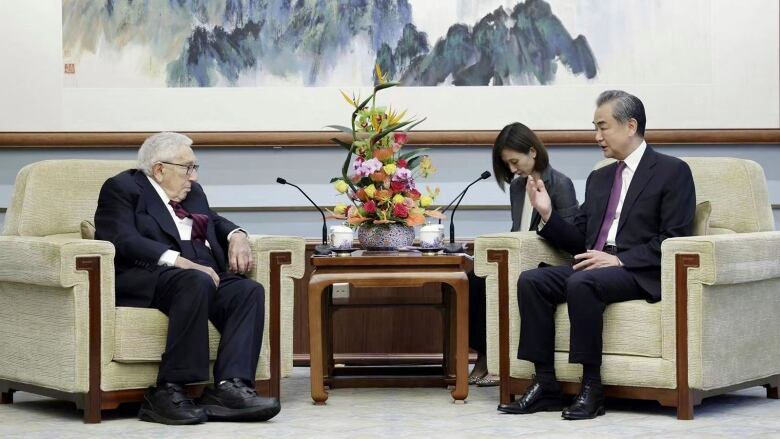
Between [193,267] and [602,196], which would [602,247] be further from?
[193,267]

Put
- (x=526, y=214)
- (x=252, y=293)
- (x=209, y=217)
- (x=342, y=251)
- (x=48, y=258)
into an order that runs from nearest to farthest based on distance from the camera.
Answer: (x=48, y=258), (x=252, y=293), (x=209, y=217), (x=342, y=251), (x=526, y=214)

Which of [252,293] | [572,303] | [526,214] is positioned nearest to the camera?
[572,303]

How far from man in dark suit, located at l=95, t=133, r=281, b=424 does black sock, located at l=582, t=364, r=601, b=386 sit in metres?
0.97

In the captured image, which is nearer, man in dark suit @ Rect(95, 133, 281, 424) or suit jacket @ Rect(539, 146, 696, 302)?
man in dark suit @ Rect(95, 133, 281, 424)

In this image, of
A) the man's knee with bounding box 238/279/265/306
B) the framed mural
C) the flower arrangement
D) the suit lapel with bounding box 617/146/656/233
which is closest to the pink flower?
the flower arrangement

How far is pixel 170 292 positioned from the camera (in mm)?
3896

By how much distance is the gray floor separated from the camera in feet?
11.7

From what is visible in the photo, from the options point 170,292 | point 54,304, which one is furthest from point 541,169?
point 54,304

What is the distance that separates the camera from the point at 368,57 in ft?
17.6

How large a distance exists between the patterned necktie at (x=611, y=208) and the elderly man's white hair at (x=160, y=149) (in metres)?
1.46

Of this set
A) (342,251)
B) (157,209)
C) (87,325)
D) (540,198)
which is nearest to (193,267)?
(157,209)

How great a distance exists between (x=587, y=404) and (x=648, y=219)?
68 centimetres

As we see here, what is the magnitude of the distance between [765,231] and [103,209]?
230 cm

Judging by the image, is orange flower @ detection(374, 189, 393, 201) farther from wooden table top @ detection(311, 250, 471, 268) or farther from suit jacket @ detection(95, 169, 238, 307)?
suit jacket @ detection(95, 169, 238, 307)
